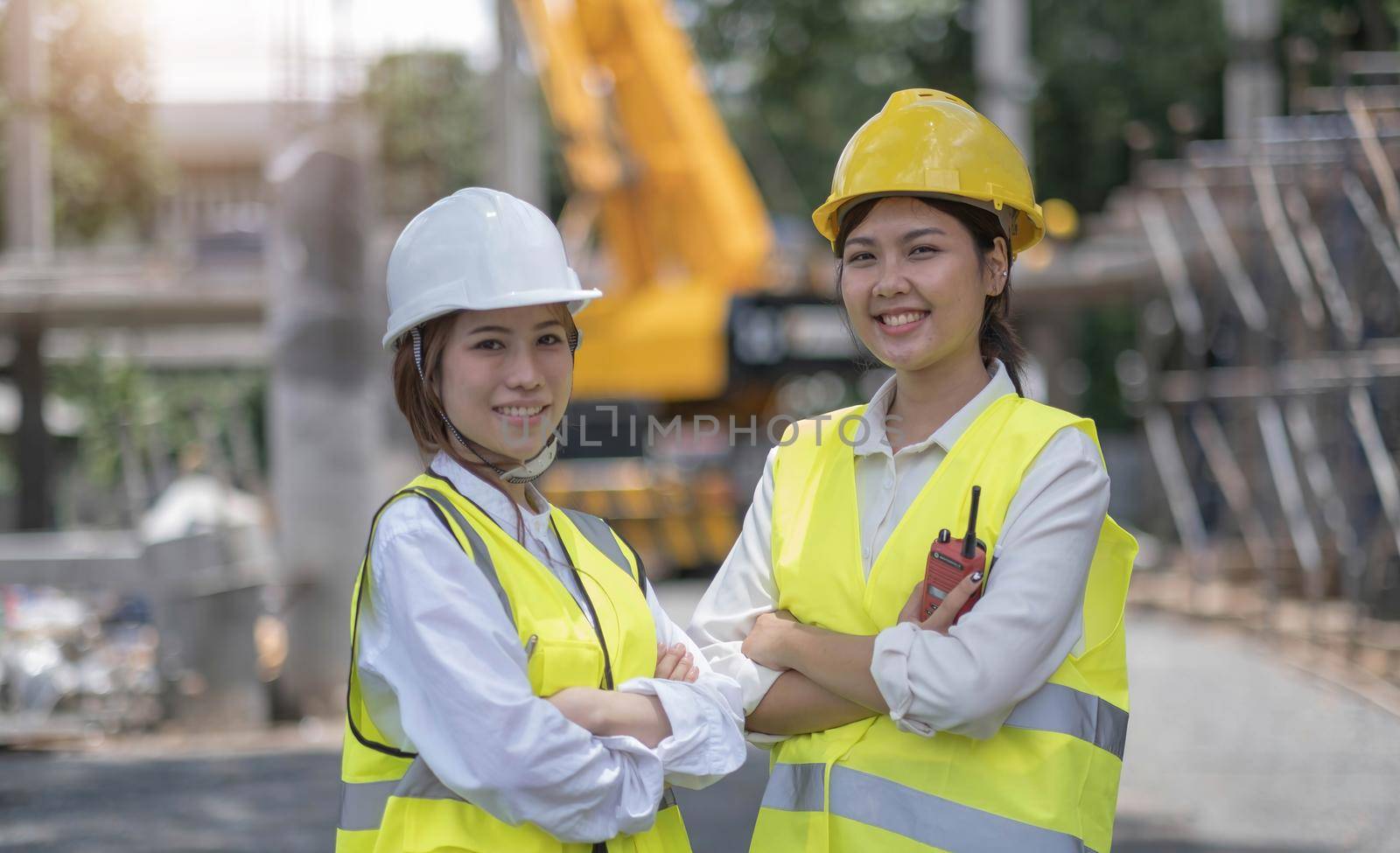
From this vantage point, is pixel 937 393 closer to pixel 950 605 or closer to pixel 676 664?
pixel 950 605

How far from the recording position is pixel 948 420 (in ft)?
8.50

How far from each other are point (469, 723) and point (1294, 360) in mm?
11444

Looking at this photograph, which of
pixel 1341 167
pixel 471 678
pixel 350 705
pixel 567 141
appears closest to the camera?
pixel 471 678

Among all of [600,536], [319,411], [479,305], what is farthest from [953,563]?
[319,411]

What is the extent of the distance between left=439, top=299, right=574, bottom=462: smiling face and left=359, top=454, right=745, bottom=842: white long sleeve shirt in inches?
6.9

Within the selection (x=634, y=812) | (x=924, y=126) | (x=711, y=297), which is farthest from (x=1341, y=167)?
(x=634, y=812)

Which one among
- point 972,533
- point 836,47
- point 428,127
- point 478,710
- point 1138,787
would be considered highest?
point 428,127

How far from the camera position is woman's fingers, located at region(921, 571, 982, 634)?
233 cm

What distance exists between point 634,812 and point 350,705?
0.46 m

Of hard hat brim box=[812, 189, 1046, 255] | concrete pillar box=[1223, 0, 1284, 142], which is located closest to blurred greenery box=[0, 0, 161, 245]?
concrete pillar box=[1223, 0, 1284, 142]

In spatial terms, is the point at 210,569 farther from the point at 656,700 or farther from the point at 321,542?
the point at 656,700

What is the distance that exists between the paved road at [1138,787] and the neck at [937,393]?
374 centimetres

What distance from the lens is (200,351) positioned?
36469mm

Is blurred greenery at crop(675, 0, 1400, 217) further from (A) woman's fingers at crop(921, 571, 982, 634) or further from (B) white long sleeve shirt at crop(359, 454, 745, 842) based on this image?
(B) white long sleeve shirt at crop(359, 454, 745, 842)
